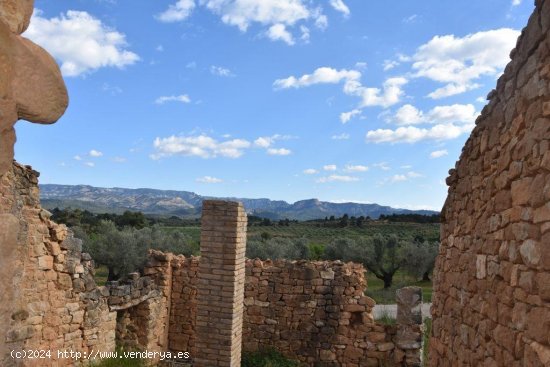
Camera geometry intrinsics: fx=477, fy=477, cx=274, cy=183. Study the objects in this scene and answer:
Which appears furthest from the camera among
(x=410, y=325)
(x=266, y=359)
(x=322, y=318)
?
(x=322, y=318)

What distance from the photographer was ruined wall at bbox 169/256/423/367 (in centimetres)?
1001

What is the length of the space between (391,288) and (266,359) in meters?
18.7

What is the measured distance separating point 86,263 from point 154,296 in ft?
8.00

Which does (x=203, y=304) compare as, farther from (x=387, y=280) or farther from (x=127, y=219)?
(x=127, y=219)

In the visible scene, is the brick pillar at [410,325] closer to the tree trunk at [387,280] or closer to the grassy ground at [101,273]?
the grassy ground at [101,273]

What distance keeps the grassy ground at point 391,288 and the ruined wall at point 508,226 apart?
744 inches

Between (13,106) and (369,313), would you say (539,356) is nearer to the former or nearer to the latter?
(13,106)

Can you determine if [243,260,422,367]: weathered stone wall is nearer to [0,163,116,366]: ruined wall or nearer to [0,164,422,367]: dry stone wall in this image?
[0,164,422,367]: dry stone wall

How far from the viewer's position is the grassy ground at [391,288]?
23739mm

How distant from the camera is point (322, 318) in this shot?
34.2 feet

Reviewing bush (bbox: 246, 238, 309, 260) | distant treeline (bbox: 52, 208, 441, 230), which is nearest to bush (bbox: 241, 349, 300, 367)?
bush (bbox: 246, 238, 309, 260)

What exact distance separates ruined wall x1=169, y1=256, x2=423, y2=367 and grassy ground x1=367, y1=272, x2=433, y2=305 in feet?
41.7

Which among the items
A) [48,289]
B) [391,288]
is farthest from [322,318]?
[391,288]

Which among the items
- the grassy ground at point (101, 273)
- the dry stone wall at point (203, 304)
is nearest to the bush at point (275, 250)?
the grassy ground at point (101, 273)
